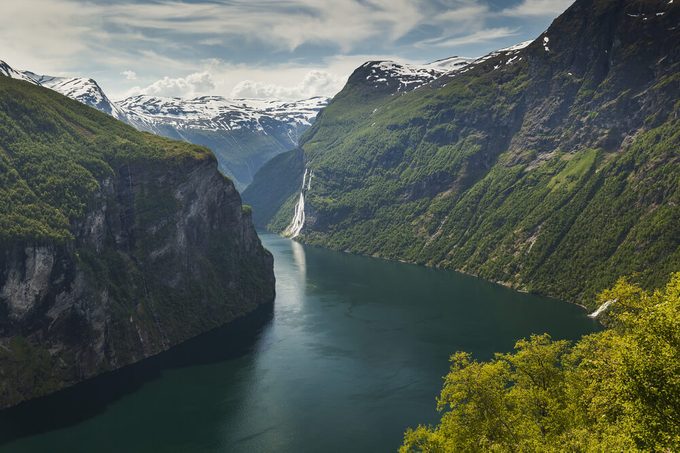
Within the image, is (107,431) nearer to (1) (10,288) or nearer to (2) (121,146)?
(1) (10,288)

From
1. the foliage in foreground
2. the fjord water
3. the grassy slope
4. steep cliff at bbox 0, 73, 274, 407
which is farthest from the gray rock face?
the foliage in foreground

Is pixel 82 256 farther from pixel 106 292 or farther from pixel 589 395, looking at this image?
pixel 589 395

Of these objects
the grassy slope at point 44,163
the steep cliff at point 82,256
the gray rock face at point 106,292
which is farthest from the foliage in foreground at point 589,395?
the grassy slope at point 44,163

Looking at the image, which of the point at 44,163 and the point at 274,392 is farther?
the point at 44,163

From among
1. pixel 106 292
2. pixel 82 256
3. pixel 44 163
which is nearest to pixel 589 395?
pixel 106 292

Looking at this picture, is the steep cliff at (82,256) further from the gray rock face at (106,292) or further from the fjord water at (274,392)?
the fjord water at (274,392)

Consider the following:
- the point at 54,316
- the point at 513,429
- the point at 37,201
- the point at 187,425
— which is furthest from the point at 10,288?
the point at 513,429
